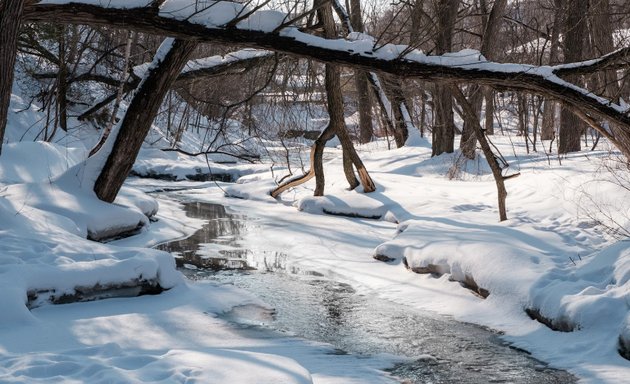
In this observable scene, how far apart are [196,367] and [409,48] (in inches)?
149

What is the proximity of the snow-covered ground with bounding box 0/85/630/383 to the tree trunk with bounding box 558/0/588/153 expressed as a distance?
1.91m

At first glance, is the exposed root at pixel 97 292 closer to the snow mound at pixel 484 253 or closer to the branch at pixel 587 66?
the snow mound at pixel 484 253

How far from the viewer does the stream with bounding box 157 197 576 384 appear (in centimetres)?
592

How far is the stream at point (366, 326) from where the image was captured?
19.4ft

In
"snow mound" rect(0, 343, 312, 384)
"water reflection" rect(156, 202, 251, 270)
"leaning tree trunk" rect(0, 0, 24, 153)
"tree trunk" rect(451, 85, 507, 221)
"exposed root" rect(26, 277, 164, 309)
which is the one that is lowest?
"water reflection" rect(156, 202, 251, 270)

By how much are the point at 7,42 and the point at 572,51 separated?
13841 millimetres

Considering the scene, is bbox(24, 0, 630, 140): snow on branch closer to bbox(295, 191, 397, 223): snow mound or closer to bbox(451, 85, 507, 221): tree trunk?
bbox(451, 85, 507, 221): tree trunk

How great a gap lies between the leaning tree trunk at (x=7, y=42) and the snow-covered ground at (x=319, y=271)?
180cm

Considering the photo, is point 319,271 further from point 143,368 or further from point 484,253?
point 143,368

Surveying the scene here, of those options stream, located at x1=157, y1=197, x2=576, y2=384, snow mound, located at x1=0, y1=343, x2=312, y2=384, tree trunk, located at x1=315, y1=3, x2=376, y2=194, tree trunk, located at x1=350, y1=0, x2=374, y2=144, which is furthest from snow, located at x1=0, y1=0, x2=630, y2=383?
tree trunk, located at x1=350, y1=0, x2=374, y2=144

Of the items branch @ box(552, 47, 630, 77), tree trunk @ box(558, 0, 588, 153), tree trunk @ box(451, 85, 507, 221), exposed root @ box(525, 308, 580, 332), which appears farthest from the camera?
tree trunk @ box(558, 0, 588, 153)

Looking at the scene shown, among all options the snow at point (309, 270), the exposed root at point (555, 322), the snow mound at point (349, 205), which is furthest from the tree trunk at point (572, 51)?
the exposed root at point (555, 322)

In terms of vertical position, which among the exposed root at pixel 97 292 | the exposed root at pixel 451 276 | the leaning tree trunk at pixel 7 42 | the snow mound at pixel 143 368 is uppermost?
the leaning tree trunk at pixel 7 42

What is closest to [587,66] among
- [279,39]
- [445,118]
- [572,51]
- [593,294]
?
[593,294]
